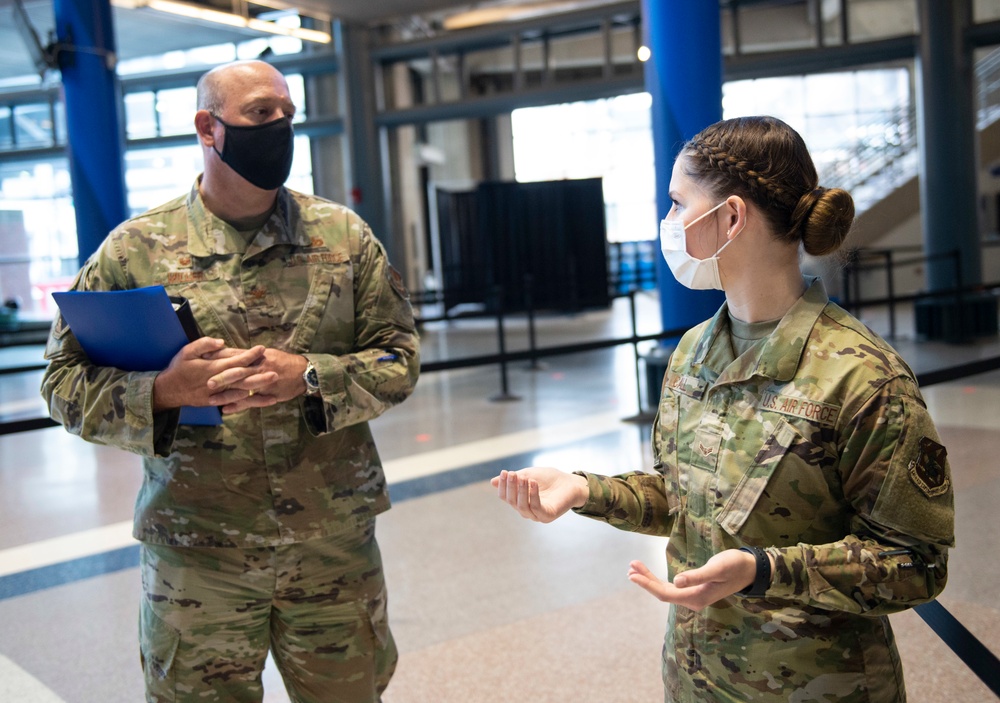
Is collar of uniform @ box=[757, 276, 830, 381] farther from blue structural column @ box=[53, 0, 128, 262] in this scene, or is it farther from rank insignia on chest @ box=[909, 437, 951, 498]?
blue structural column @ box=[53, 0, 128, 262]

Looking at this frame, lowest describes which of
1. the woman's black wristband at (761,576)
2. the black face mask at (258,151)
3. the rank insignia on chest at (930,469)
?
the woman's black wristband at (761,576)

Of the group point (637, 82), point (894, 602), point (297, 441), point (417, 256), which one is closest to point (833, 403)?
point (894, 602)

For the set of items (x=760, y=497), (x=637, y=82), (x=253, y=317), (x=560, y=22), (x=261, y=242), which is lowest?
(x=760, y=497)

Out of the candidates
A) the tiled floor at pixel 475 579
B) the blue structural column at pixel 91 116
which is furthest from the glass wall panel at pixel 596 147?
the tiled floor at pixel 475 579

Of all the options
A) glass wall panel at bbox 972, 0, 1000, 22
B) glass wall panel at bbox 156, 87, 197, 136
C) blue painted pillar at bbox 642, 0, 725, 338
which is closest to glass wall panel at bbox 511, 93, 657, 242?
glass wall panel at bbox 156, 87, 197, 136

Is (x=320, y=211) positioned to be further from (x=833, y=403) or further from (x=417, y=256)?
(x=417, y=256)

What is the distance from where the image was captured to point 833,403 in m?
1.34

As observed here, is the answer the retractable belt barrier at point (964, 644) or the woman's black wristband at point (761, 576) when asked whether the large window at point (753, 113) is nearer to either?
the retractable belt barrier at point (964, 644)

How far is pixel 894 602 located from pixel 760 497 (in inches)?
9.2

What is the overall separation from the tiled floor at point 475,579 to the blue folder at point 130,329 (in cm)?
149

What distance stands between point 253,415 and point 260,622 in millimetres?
449

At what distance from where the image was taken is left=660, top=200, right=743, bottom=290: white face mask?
1.52 metres

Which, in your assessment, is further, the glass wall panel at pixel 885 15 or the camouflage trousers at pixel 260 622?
the glass wall panel at pixel 885 15

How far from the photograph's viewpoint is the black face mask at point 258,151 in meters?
2.08
